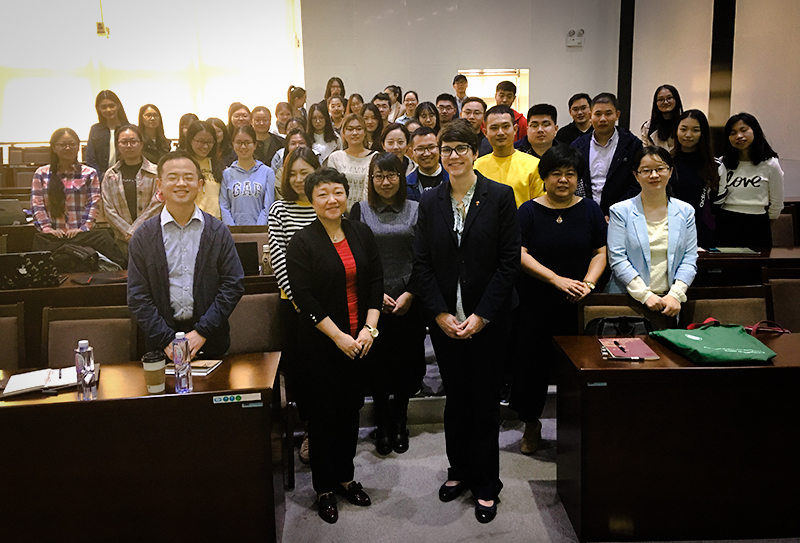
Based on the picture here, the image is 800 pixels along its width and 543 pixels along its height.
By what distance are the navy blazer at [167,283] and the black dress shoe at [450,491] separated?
116 centimetres

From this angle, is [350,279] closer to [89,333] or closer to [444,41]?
[89,333]

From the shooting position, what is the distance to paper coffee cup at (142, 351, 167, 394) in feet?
6.66

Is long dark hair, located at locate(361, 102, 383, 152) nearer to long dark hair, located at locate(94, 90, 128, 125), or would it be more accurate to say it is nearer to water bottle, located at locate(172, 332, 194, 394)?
long dark hair, located at locate(94, 90, 128, 125)

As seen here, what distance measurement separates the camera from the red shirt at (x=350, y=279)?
250 cm

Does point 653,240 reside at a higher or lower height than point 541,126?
lower

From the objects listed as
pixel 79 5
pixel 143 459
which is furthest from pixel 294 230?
pixel 79 5

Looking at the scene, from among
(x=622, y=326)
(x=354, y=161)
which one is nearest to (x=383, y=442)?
(x=622, y=326)

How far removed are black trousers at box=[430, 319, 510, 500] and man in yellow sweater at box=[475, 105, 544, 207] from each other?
1017 mm

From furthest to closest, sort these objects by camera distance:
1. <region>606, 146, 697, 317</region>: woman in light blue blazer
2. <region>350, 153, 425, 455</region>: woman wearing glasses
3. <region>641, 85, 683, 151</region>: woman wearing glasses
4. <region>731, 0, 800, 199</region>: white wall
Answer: <region>731, 0, 800, 199</region>: white wall
<region>641, 85, 683, 151</region>: woman wearing glasses
<region>350, 153, 425, 455</region>: woman wearing glasses
<region>606, 146, 697, 317</region>: woman in light blue blazer

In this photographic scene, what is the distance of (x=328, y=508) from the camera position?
2.53 m

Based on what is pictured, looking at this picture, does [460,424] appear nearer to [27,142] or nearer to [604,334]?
[604,334]

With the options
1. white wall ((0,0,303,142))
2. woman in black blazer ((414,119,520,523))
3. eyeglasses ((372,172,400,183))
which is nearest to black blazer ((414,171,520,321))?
woman in black blazer ((414,119,520,523))

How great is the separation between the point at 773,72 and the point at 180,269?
5436 millimetres

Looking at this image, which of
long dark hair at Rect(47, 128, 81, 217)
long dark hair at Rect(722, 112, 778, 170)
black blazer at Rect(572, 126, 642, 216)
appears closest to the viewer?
black blazer at Rect(572, 126, 642, 216)
